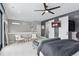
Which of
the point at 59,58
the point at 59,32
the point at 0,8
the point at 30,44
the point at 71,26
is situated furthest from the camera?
the point at 71,26

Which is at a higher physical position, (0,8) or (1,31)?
(0,8)

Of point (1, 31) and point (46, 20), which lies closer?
point (1, 31)

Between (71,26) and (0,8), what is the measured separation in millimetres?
1871

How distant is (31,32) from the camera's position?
1897mm

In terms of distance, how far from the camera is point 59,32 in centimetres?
225

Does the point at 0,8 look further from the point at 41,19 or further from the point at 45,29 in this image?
the point at 45,29

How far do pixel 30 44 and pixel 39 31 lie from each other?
35 centimetres

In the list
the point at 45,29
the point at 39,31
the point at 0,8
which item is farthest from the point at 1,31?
the point at 45,29

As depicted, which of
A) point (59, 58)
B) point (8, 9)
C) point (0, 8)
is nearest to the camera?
point (59, 58)

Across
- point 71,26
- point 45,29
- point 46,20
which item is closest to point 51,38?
point 45,29

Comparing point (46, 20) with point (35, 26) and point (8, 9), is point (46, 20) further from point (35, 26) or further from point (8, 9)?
point (8, 9)

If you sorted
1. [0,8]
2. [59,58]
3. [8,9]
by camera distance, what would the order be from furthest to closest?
1. [8,9]
2. [0,8]
3. [59,58]

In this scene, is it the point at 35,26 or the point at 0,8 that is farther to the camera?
the point at 35,26

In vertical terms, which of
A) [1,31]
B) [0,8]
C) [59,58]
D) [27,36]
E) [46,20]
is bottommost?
[59,58]
